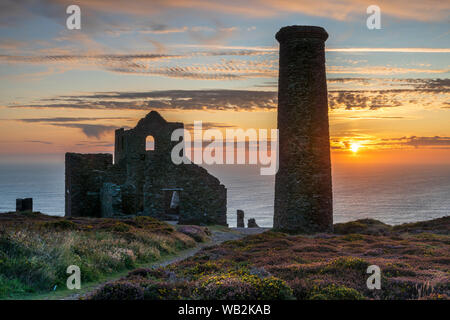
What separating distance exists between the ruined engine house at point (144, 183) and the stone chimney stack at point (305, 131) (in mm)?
8896

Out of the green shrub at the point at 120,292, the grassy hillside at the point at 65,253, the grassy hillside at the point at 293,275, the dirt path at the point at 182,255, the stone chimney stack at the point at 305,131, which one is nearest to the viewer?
the green shrub at the point at 120,292

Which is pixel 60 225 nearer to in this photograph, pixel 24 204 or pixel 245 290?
pixel 245 290

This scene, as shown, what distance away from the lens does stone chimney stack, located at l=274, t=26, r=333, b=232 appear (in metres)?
25.0

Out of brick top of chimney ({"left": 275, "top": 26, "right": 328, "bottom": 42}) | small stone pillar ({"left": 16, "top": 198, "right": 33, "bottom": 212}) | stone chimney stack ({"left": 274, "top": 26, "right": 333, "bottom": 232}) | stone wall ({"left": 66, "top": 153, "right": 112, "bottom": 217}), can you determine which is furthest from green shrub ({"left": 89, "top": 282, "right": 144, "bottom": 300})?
small stone pillar ({"left": 16, "top": 198, "right": 33, "bottom": 212})

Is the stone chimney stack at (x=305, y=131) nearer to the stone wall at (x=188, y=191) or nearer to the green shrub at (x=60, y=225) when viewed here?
the stone wall at (x=188, y=191)

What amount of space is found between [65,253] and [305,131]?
1649cm

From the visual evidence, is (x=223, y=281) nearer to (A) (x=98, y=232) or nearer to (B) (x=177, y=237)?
(A) (x=98, y=232)

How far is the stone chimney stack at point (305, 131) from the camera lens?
25016 millimetres

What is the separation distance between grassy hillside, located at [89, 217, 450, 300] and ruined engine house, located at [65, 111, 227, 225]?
14386 mm

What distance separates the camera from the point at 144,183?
34.7 m

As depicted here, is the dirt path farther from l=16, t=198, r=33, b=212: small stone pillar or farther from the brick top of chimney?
l=16, t=198, r=33, b=212: small stone pillar

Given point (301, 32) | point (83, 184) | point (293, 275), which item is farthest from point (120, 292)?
point (83, 184)

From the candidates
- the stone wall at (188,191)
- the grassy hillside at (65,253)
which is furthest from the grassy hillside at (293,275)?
the stone wall at (188,191)
